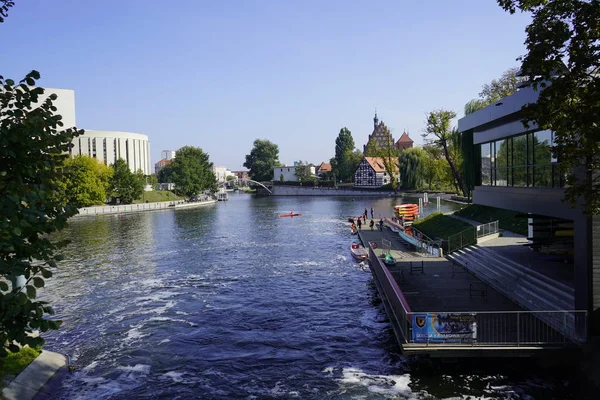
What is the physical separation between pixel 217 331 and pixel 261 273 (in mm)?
13554

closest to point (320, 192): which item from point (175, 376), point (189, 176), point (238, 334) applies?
point (189, 176)

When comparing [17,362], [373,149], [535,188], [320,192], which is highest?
[373,149]

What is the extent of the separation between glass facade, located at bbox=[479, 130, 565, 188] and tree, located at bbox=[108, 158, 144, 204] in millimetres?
98474

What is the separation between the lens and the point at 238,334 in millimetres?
22281

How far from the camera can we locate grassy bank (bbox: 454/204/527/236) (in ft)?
121

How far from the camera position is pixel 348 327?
75.2 feet

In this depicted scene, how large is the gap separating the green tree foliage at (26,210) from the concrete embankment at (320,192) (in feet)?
423

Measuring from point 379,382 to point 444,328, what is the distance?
9.69ft

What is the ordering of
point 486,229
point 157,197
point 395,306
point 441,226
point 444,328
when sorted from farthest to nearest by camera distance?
point 157,197 < point 441,226 < point 486,229 < point 395,306 < point 444,328

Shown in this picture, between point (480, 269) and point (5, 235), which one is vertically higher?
point (5, 235)

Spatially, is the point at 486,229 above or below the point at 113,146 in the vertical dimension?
below

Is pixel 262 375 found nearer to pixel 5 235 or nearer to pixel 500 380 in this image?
pixel 500 380

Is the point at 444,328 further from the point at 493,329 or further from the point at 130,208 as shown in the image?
the point at 130,208

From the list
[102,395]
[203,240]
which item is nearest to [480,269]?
[102,395]
